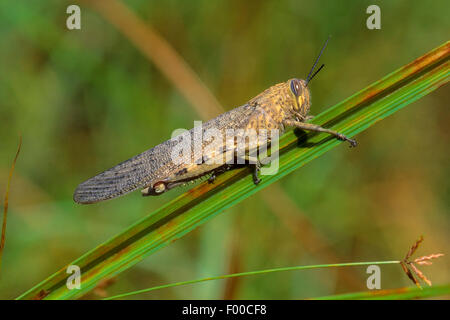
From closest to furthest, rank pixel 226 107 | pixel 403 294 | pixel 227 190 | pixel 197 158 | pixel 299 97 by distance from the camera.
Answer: pixel 403 294
pixel 227 190
pixel 197 158
pixel 299 97
pixel 226 107

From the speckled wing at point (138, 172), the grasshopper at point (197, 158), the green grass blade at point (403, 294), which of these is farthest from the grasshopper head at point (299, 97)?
the green grass blade at point (403, 294)

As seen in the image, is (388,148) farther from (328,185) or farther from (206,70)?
(206,70)

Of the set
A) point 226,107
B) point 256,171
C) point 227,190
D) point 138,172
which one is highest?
point 226,107

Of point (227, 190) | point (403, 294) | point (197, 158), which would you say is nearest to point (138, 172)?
point (197, 158)

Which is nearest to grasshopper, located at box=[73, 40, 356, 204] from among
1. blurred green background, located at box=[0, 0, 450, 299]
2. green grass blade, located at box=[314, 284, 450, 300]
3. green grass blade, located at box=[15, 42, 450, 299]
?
green grass blade, located at box=[15, 42, 450, 299]

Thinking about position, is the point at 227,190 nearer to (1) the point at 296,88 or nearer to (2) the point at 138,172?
(2) the point at 138,172

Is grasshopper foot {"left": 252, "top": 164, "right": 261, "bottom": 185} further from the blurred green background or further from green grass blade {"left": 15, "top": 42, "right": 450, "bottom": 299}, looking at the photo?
the blurred green background

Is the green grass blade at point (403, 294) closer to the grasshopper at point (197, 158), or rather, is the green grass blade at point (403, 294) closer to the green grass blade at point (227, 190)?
the green grass blade at point (227, 190)
